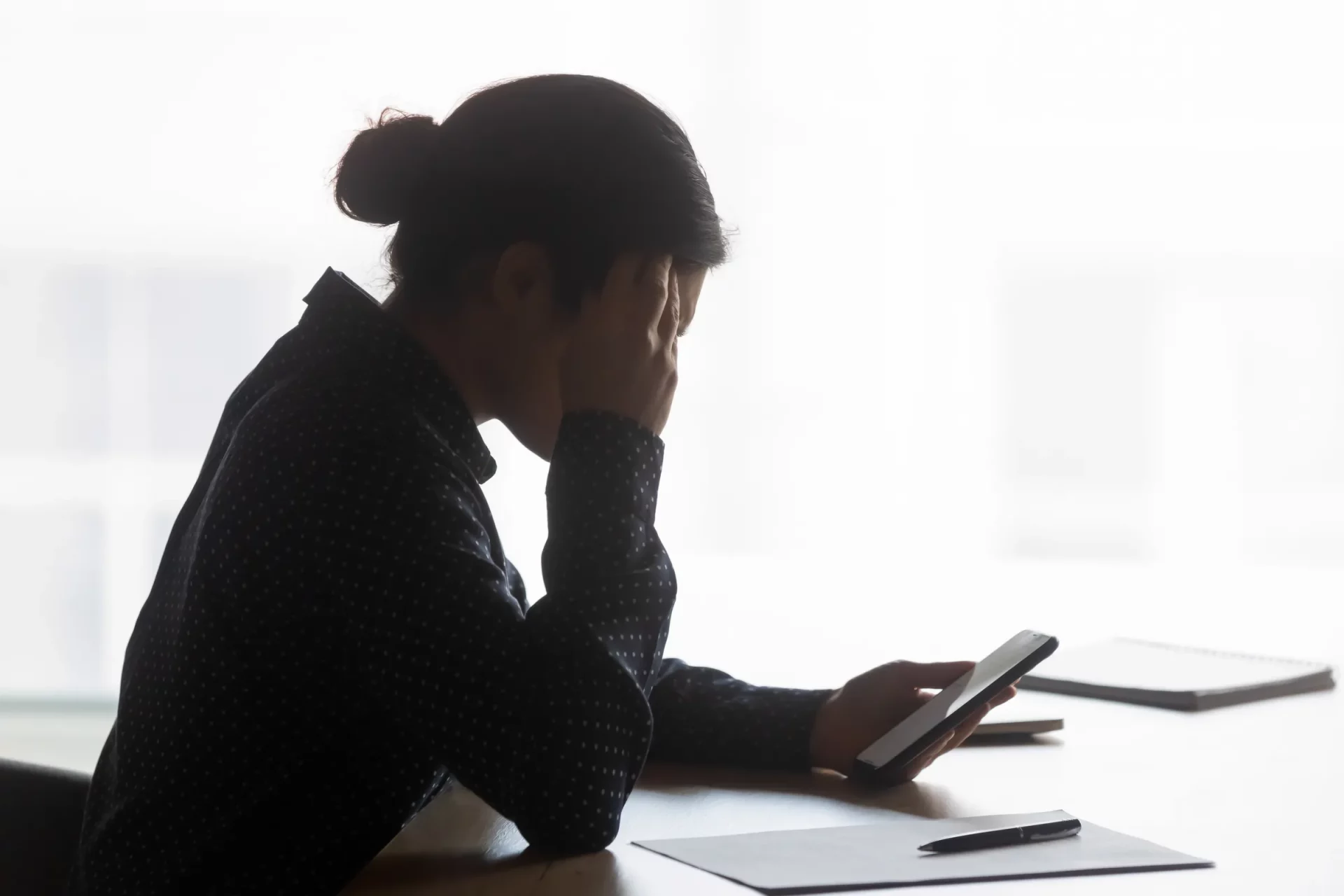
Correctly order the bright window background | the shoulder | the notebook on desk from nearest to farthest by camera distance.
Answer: the shoulder, the notebook on desk, the bright window background

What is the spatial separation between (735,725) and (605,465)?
241 millimetres

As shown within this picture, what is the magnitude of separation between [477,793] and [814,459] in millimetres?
1794

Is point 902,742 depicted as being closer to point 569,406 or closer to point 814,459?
point 569,406

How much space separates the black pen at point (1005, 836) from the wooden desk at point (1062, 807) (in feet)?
0.16

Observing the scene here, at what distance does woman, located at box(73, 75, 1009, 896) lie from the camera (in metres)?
0.72

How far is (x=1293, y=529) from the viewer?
8.13 ft

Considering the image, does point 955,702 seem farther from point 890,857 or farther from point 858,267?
point 858,267

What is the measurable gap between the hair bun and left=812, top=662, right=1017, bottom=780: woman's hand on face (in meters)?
0.48

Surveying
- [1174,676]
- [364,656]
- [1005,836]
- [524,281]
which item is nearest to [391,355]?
[524,281]

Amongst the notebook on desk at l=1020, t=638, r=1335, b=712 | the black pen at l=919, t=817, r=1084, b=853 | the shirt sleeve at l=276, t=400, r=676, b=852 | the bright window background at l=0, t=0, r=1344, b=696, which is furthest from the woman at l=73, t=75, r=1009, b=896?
the bright window background at l=0, t=0, r=1344, b=696

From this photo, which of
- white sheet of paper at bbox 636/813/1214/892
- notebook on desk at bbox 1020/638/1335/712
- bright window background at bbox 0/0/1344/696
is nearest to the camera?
white sheet of paper at bbox 636/813/1214/892

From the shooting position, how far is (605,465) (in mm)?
814

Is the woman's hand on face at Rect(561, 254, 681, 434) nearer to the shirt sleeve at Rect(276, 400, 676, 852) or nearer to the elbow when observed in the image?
the shirt sleeve at Rect(276, 400, 676, 852)

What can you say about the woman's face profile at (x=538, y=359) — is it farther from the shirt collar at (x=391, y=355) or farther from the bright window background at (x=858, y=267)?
the bright window background at (x=858, y=267)
